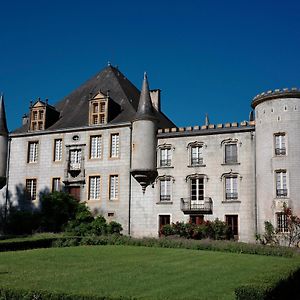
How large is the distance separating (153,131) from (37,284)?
2230cm

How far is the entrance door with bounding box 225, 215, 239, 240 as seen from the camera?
29719 mm

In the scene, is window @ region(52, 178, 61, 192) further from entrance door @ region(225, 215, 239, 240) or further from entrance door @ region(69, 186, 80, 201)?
entrance door @ region(225, 215, 239, 240)

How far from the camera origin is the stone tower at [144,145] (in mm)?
31922

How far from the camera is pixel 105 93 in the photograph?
118 feet

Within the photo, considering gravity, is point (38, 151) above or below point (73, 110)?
below

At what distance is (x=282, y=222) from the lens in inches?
1091

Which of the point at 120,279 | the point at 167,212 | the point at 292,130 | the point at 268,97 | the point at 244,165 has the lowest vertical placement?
the point at 120,279

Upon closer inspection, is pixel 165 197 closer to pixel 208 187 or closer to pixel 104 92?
pixel 208 187

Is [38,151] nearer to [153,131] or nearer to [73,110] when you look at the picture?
[73,110]

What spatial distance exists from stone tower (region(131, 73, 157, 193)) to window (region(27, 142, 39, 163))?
28.2 feet

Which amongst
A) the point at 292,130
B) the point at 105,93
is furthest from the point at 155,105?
the point at 292,130

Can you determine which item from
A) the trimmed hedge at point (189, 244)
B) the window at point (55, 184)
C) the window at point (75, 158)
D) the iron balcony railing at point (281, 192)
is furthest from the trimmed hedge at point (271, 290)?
the window at point (55, 184)

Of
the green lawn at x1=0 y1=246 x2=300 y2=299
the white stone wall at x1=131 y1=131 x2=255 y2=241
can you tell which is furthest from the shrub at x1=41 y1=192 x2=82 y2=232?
the green lawn at x1=0 y1=246 x2=300 y2=299

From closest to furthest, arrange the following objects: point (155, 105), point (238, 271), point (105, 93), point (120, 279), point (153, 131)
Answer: point (120, 279), point (238, 271), point (153, 131), point (105, 93), point (155, 105)
